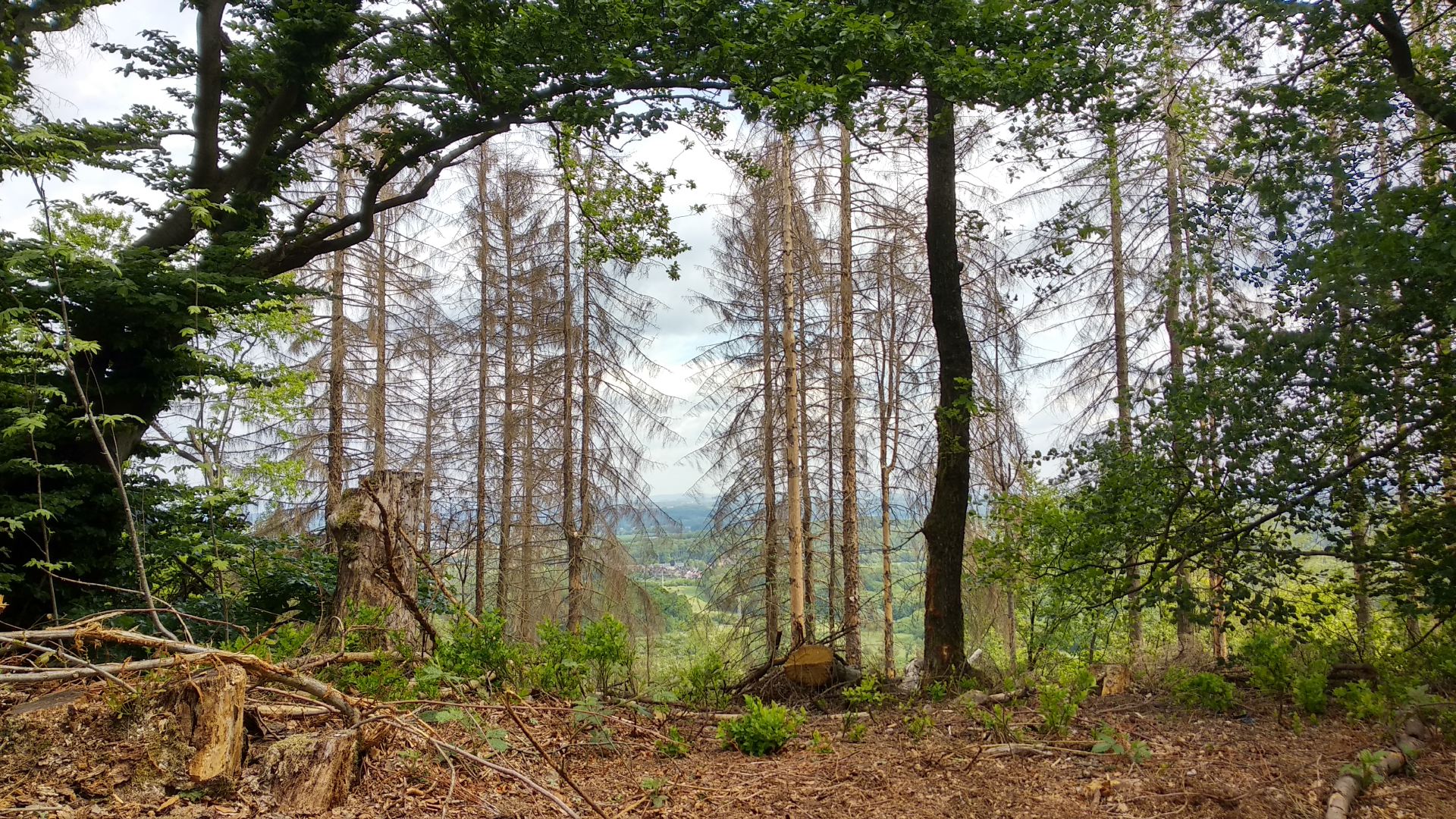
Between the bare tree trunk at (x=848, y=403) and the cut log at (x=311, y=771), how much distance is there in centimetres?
956

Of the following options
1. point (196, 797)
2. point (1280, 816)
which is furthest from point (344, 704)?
point (1280, 816)

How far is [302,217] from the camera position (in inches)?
324

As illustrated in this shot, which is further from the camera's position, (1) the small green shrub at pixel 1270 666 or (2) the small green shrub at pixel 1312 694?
(1) the small green shrub at pixel 1270 666

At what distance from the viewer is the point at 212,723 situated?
278 cm

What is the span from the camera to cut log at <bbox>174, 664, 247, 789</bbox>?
2.74 m

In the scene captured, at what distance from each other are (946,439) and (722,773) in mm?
3505

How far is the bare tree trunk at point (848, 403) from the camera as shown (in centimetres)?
Answer: 1203

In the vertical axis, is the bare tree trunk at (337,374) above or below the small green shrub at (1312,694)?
above

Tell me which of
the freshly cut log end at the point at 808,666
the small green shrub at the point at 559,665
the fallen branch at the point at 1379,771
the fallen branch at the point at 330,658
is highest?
the fallen branch at the point at 330,658

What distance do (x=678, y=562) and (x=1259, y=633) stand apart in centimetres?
1164

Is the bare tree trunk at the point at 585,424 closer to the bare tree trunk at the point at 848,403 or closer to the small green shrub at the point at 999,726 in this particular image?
the bare tree trunk at the point at 848,403

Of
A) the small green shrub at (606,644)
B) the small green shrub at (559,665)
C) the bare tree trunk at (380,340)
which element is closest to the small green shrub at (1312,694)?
the small green shrub at (606,644)

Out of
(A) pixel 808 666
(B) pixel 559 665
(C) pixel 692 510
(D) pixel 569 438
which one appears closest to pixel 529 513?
(D) pixel 569 438

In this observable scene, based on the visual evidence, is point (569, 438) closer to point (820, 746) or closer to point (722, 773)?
point (820, 746)
